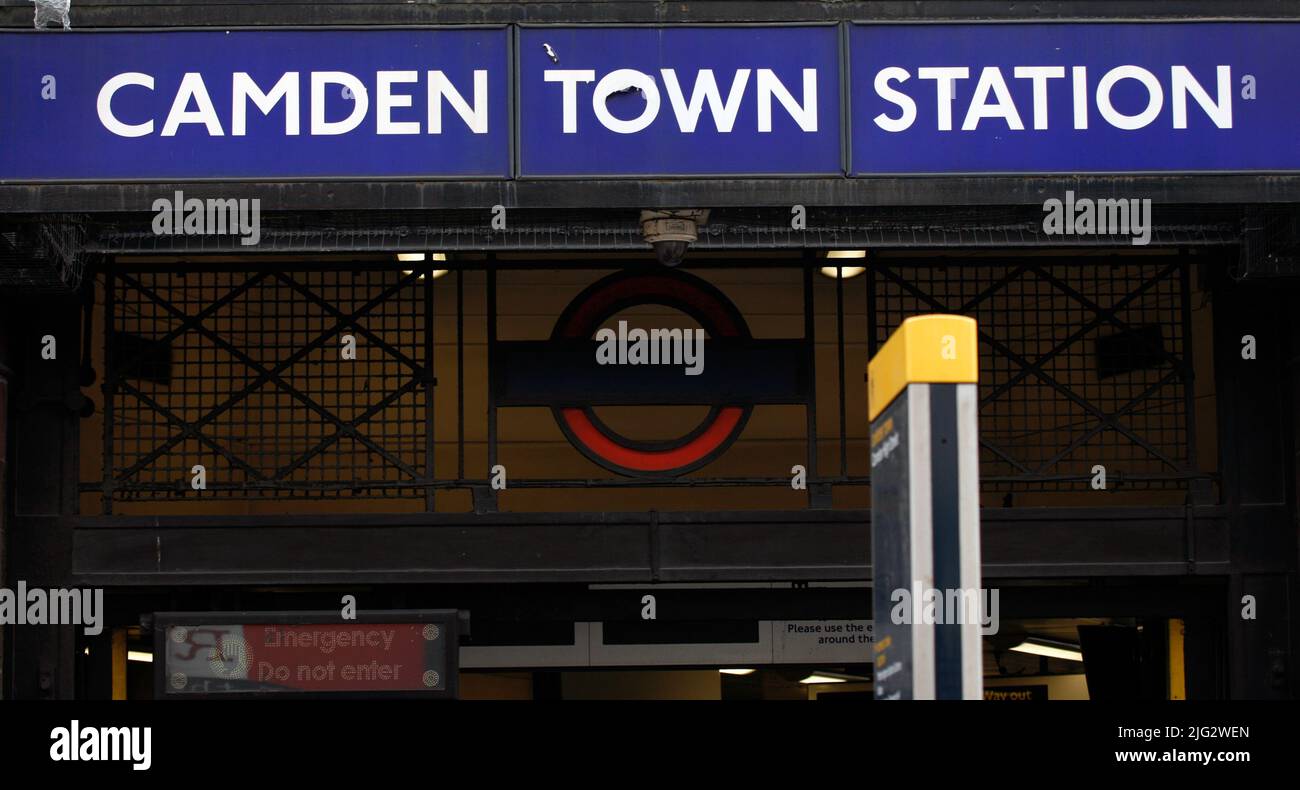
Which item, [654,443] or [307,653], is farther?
[654,443]

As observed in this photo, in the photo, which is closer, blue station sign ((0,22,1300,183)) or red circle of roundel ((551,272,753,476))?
blue station sign ((0,22,1300,183))

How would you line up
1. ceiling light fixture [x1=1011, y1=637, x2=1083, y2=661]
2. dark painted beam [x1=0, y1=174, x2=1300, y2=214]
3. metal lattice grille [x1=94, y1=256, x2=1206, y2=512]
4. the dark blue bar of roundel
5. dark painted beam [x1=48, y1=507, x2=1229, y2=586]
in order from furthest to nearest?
1. ceiling light fixture [x1=1011, y1=637, x2=1083, y2=661]
2. the dark blue bar of roundel
3. metal lattice grille [x1=94, y1=256, x2=1206, y2=512]
4. dark painted beam [x1=48, y1=507, x2=1229, y2=586]
5. dark painted beam [x1=0, y1=174, x2=1300, y2=214]

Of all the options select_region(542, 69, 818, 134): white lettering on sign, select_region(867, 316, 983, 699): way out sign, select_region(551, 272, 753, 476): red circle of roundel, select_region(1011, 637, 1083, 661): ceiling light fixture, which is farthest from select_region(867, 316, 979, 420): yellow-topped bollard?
select_region(1011, 637, 1083, 661): ceiling light fixture

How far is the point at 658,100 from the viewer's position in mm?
8938

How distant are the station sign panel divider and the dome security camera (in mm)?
2359

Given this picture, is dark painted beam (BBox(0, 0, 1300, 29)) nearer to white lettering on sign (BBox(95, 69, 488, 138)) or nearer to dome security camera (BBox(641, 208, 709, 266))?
white lettering on sign (BBox(95, 69, 488, 138))

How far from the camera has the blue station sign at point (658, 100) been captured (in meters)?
8.90

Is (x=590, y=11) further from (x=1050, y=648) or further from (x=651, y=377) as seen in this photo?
(x=1050, y=648)

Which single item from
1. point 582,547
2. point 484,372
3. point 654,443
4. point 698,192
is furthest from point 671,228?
point 484,372

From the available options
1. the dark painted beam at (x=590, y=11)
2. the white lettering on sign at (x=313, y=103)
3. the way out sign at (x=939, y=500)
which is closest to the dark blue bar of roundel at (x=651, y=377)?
the white lettering on sign at (x=313, y=103)

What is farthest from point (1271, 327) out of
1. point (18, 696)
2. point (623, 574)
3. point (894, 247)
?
point (18, 696)

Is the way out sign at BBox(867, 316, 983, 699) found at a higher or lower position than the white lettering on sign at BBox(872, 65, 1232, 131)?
lower

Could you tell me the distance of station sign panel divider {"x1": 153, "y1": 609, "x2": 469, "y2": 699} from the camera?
9273mm

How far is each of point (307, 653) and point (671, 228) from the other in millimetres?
3134
